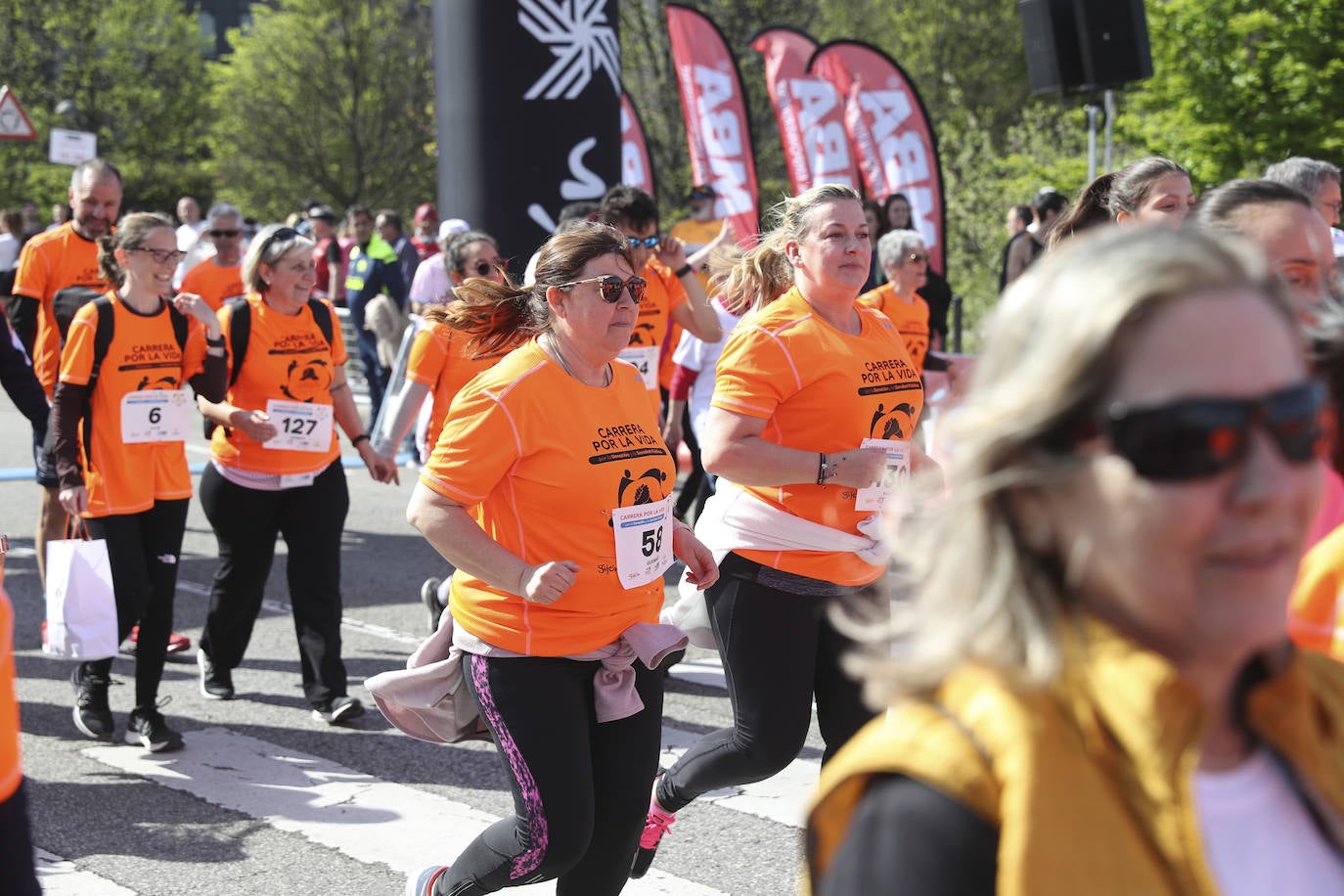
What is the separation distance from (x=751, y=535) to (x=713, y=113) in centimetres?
1550

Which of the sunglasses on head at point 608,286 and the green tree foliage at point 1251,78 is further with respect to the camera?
the green tree foliage at point 1251,78

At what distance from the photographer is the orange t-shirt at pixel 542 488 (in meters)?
3.72

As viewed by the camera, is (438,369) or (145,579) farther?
(438,369)

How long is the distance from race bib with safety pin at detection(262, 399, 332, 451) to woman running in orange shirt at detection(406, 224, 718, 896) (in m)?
2.64

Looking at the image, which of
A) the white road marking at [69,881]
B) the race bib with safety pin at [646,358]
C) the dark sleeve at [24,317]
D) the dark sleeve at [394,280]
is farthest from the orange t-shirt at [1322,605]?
the dark sleeve at [394,280]

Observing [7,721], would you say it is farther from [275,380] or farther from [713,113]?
[713,113]

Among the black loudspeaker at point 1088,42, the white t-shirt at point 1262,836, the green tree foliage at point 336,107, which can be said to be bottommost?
the white t-shirt at point 1262,836

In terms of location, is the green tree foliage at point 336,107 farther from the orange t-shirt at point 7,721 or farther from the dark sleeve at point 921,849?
the dark sleeve at point 921,849

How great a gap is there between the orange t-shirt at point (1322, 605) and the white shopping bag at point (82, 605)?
4658 mm

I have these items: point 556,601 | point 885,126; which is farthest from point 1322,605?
point 885,126

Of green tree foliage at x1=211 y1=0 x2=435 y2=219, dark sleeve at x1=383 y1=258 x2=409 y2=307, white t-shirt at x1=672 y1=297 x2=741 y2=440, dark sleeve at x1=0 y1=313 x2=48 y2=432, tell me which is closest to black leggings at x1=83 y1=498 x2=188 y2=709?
dark sleeve at x1=0 y1=313 x2=48 y2=432

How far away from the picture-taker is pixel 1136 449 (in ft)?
4.33

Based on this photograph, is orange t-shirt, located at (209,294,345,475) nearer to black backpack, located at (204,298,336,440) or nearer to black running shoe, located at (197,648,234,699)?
black backpack, located at (204,298,336,440)

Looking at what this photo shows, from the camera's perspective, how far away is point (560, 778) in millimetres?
3555
